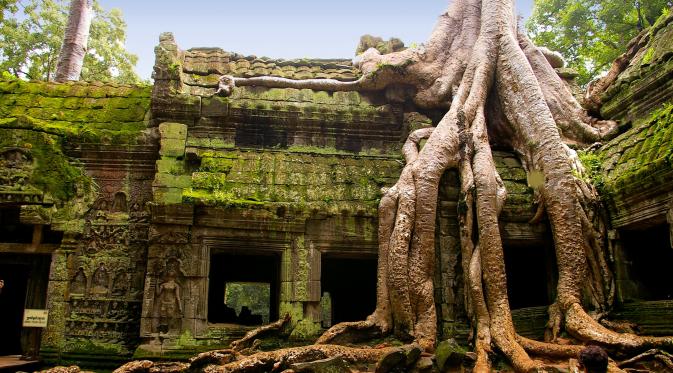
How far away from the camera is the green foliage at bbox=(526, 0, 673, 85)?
545 inches

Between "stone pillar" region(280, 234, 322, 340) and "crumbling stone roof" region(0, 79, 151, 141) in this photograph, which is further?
"crumbling stone roof" region(0, 79, 151, 141)

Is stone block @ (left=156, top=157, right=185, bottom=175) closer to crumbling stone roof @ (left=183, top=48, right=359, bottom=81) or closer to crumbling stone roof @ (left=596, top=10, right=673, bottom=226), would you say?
crumbling stone roof @ (left=183, top=48, right=359, bottom=81)

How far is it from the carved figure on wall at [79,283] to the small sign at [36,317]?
0.41m

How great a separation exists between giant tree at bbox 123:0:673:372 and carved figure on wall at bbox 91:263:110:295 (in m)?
2.48

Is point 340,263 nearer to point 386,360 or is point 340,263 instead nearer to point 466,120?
point 466,120

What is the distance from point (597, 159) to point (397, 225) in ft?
9.32

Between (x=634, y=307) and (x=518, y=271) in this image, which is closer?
(x=634, y=307)

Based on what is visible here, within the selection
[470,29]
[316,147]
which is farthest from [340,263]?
[470,29]

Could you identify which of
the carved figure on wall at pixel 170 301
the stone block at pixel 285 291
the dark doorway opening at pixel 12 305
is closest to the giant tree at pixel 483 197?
the stone block at pixel 285 291

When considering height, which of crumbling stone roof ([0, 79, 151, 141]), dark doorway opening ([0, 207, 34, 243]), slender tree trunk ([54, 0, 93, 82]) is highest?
slender tree trunk ([54, 0, 93, 82])

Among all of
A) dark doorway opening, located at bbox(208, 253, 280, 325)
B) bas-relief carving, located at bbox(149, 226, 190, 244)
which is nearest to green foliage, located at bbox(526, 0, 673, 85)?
dark doorway opening, located at bbox(208, 253, 280, 325)

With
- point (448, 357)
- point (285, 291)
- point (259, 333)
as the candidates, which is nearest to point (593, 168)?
point (448, 357)

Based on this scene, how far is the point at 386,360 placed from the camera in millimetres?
5066

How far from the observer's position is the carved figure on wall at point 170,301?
621 centimetres
